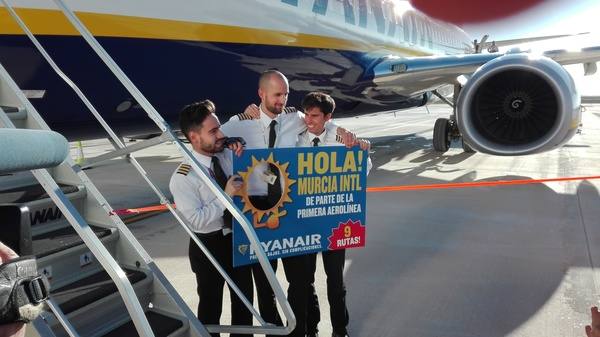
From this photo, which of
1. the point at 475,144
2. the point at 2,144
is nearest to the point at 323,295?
the point at 2,144

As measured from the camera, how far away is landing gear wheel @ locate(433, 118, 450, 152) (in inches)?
413

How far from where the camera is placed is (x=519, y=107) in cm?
614

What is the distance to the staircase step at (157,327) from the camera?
199cm

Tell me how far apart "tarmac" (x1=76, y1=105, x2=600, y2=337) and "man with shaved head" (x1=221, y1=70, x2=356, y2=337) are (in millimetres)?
448

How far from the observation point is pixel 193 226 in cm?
221

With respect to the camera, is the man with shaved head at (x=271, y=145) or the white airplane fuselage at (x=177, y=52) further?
the white airplane fuselage at (x=177, y=52)

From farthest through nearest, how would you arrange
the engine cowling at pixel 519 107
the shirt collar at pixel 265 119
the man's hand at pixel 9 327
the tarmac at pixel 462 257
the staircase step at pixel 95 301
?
the engine cowling at pixel 519 107, the tarmac at pixel 462 257, the shirt collar at pixel 265 119, the staircase step at pixel 95 301, the man's hand at pixel 9 327

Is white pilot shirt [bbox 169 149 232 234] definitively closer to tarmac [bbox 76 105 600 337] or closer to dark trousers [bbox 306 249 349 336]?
dark trousers [bbox 306 249 349 336]

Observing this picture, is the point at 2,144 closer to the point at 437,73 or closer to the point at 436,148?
the point at 437,73

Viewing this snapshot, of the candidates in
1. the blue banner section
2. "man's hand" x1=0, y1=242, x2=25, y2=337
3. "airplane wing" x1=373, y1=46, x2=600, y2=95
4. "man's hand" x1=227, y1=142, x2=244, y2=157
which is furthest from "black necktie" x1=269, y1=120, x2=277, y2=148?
"airplane wing" x1=373, y1=46, x2=600, y2=95

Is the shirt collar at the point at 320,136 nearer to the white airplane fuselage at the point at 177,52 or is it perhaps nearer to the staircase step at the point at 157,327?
the staircase step at the point at 157,327

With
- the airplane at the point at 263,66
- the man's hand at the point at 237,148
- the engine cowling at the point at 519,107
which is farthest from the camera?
the engine cowling at the point at 519,107

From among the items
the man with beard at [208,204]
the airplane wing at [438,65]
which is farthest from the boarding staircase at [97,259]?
the airplane wing at [438,65]

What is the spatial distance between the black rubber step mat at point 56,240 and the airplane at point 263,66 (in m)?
1.62
